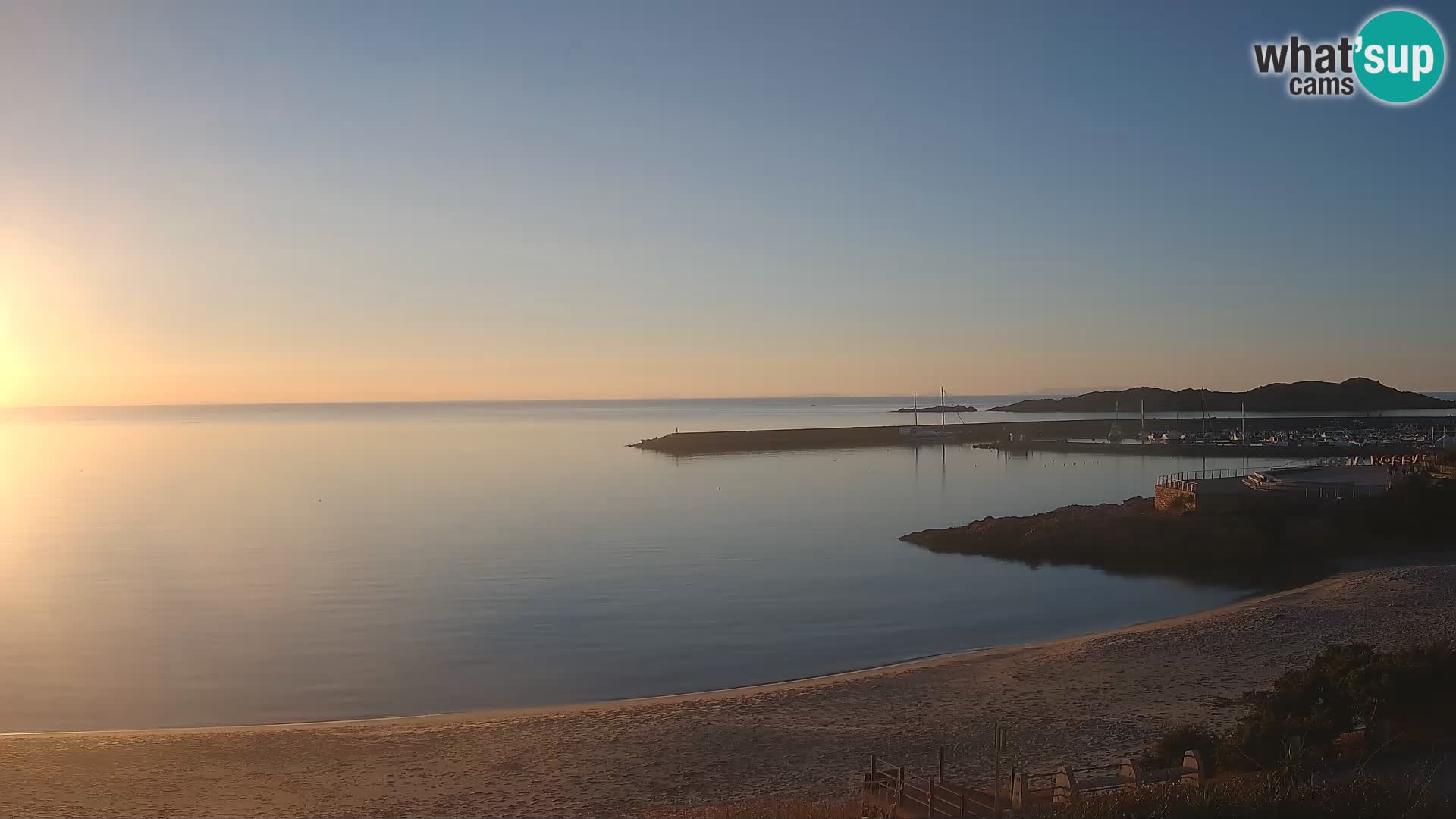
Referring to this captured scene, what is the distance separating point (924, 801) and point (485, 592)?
24.0 meters

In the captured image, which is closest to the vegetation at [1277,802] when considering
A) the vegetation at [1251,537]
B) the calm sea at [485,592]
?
the calm sea at [485,592]

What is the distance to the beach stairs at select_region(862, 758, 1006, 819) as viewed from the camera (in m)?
8.52

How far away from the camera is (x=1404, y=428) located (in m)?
92.6

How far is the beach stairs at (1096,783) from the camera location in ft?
28.6

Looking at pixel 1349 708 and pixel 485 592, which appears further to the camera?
pixel 485 592

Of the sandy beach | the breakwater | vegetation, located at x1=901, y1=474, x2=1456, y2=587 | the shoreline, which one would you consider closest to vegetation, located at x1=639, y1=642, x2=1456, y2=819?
the sandy beach

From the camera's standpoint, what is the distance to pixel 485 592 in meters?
30.9

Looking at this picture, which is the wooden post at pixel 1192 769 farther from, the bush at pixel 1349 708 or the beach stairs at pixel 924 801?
the beach stairs at pixel 924 801

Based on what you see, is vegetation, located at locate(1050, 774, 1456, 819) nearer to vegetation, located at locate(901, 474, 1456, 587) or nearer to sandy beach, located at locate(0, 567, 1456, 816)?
sandy beach, located at locate(0, 567, 1456, 816)

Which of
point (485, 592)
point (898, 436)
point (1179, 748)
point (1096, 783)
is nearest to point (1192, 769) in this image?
point (1096, 783)

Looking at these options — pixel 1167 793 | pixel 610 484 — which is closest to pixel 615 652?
pixel 1167 793

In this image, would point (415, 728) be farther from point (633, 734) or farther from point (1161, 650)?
point (1161, 650)

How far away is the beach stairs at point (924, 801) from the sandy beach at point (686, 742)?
3.12 m

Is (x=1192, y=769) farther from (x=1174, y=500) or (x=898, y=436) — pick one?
(x=898, y=436)
